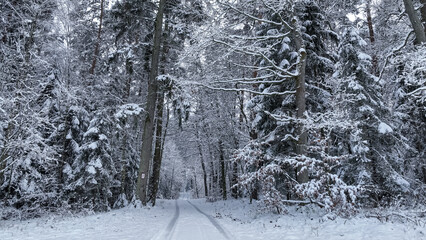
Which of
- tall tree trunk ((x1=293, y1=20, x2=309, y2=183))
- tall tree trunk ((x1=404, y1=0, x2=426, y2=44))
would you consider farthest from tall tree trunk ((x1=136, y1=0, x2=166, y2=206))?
tall tree trunk ((x1=404, y1=0, x2=426, y2=44))

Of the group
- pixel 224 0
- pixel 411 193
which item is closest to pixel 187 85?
pixel 224 0

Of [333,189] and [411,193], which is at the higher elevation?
[333,189]

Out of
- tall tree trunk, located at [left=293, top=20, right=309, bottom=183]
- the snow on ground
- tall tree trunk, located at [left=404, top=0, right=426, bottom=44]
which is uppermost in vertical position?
tall tree trunk, located at [left=404, top=0, right=426, bottom=44]

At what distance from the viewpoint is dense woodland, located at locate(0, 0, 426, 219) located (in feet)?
28.3

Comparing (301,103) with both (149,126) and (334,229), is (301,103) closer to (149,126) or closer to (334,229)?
(334,229)

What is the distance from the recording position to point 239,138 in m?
20.2

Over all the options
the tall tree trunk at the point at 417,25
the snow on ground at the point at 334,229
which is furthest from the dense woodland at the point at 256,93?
the snow on ground at the point at 334,229

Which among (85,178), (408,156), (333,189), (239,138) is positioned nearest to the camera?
(333,189)

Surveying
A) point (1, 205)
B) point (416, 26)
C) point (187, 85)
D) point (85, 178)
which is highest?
point (416, 26)

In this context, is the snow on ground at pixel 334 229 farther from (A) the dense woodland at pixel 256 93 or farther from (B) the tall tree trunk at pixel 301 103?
(B) the tall tree trunk at pixel 301 103

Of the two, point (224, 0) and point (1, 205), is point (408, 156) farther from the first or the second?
point (1, 205)

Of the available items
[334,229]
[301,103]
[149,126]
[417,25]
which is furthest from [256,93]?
[149,126]

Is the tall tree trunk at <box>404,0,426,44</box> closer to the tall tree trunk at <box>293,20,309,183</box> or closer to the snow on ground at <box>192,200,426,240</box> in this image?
the tall tree trunk at <box>293,20,309,183</box>

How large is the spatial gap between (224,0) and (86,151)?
482 inches
